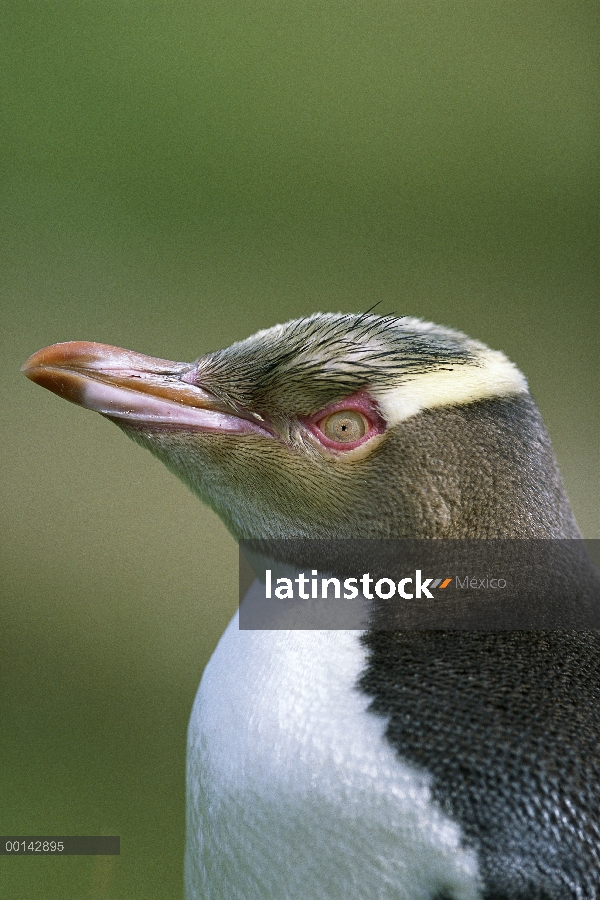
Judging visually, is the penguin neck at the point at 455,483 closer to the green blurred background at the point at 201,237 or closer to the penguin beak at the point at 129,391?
the penguin beak at the point at 129,391

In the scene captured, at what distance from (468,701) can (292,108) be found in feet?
4.63

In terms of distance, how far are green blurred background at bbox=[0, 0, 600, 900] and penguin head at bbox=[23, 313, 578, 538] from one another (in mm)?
905

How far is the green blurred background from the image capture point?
152 centimetres

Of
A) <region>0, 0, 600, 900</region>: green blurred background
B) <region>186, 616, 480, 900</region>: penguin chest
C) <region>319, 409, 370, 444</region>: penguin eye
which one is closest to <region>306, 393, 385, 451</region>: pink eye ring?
<region>319, 409, 370, 444</region>: penguin eye

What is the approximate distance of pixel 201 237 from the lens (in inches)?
68.7

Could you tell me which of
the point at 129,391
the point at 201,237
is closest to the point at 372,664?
the point at 129,391

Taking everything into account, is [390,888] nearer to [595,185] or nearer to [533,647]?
[533,647]

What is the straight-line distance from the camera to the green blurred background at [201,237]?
5.00ft

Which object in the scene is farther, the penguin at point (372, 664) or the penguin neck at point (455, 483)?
the penguin neck at point (455, 483)

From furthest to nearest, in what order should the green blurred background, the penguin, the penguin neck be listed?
the green blurred background → the penguin neck → the penguin

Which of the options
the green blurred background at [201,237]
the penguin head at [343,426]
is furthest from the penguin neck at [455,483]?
the green blurred background at [201,237]

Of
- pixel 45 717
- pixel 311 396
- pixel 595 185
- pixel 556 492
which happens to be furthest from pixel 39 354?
pixel 595 185

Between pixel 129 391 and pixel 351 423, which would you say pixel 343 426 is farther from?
pixel 129 391

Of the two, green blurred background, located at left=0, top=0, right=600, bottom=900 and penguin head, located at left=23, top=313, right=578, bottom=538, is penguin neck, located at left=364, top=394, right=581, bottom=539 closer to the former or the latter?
penguin head, located at left=23, top=313, right=578, bottom=538
